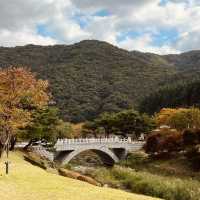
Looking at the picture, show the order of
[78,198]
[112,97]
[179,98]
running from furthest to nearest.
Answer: [112,97] → [179,98] → [78,198]

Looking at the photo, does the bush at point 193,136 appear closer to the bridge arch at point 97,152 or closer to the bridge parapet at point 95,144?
the bridge parapet at point 95,144

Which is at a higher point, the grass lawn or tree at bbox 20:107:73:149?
tree at bbox 20:107:73:149

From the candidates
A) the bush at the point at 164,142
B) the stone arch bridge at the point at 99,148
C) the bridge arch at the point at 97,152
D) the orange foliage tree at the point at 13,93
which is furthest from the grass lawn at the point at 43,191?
the bush at the point at 164,142

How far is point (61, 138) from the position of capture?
246 ft

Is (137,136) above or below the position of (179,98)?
below

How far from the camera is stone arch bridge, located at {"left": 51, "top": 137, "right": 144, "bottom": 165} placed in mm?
69062

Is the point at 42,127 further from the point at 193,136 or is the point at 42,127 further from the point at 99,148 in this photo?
the point at 193,136

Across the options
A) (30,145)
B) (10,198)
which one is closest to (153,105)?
(30,145)

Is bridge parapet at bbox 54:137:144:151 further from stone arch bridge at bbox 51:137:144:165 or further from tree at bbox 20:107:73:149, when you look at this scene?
tree at bbox 20:107:73:149

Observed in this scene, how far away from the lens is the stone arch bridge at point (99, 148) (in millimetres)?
69062

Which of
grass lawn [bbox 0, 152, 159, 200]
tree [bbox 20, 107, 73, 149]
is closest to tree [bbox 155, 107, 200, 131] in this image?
tree [bbox 20, 107, 73, 149]

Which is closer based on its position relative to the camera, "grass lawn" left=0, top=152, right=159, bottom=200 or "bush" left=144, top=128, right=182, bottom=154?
"grass lawn" left=0, top=152, right=159, bottom=200

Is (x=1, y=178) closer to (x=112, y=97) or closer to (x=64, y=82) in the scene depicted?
(x=112, y=97)

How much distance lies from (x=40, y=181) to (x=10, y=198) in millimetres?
8557
